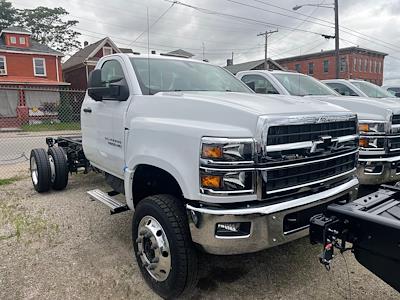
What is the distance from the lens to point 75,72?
36750 millimetres

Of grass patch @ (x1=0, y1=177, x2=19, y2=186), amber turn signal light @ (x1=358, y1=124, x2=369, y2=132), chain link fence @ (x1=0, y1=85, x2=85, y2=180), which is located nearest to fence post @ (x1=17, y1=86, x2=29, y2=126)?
chain link fence @ (x1=0, y1=85, x2=85, y2=180)

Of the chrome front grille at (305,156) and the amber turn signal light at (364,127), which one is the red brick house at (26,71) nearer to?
the amber turn signal light at (364,127)

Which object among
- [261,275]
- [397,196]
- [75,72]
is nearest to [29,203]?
[261,275]

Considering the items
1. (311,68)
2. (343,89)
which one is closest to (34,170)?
(343,89)

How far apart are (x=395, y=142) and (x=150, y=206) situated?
3671mm

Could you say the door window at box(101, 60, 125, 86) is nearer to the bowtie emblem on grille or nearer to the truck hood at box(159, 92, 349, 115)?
the truck hood at box(159, 92, 349, 115)

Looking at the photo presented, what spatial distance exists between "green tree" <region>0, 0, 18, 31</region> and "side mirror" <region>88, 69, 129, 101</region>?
4920 cm

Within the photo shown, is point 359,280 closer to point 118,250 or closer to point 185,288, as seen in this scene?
point 185,288

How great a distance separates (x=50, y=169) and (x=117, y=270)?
320 centimetres

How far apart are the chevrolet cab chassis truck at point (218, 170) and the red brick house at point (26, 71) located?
25319mm

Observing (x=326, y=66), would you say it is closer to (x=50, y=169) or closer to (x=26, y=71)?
(x=26, y=71)

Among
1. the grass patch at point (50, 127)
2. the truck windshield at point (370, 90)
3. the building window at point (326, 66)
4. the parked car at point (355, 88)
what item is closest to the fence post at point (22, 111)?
the grass patch at point (50, 127)

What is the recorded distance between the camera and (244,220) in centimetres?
248

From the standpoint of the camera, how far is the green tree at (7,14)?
146 ft
